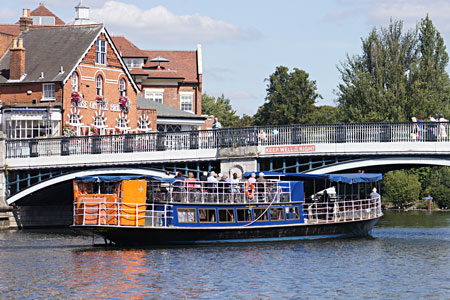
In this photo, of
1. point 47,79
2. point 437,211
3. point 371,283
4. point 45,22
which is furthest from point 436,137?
point 45,22

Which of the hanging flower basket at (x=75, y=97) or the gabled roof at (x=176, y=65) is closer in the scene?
the hanging flower basket at (x=75, y=97)

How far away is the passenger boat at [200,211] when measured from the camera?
4525cm

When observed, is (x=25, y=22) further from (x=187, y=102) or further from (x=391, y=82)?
(x=391, y=82)

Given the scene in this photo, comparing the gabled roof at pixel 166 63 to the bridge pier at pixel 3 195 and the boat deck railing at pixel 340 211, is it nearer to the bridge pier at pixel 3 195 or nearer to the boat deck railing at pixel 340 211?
the bridge pier at pixel 3 195

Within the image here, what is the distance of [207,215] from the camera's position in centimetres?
4675

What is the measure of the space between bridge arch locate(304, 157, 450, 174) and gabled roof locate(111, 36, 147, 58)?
138 ft

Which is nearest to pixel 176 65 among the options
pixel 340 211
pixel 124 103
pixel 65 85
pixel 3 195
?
pixel 124 103

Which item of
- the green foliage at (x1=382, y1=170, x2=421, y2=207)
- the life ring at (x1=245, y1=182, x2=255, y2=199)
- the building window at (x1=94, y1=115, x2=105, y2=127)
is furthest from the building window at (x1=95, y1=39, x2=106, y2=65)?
the green foliage at (x1=382, y1=170, x2=421, y2=207)

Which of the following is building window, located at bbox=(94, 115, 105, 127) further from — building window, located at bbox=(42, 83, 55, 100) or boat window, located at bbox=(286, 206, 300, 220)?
boat window, located at bbox=(286, 206, 300, 220)

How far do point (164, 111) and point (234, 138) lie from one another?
27.8 m

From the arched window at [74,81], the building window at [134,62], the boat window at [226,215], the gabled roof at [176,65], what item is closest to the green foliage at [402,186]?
the gabled roof at [176,65]

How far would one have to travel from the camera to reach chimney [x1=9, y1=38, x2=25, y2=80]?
7225cm

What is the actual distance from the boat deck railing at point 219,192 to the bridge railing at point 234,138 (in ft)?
14.4

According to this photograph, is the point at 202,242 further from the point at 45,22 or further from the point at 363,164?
the point at 45,22
